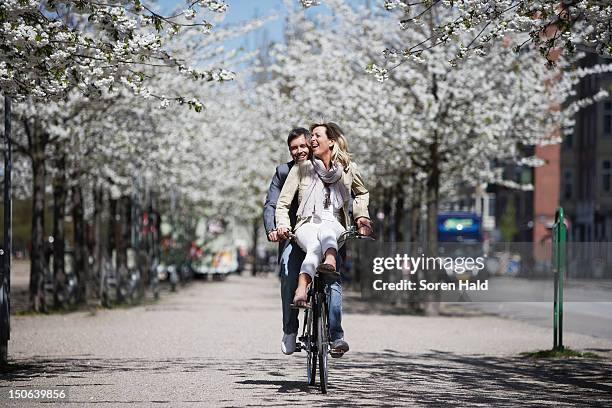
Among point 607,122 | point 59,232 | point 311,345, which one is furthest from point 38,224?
A: point 607,122

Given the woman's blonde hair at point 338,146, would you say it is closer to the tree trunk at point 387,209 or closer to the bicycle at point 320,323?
the bicycle at point 320,323

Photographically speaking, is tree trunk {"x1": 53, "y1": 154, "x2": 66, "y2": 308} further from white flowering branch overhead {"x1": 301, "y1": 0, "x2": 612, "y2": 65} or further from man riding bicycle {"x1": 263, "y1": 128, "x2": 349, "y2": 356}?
man riding bicycle {"x1": 263, "y1": 128, "x2": 349, "y2": 356}

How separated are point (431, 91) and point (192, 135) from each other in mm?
7708

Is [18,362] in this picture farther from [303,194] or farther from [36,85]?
[303,194]

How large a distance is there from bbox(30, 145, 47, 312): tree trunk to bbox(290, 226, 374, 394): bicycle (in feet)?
51.3

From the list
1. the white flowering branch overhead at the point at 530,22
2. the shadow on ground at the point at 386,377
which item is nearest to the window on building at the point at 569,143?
the shadow on ground at the point at 386,377

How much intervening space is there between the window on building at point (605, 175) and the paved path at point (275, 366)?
49586 mm

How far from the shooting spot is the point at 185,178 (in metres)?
42.9

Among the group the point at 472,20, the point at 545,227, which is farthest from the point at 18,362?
the point at 545,227

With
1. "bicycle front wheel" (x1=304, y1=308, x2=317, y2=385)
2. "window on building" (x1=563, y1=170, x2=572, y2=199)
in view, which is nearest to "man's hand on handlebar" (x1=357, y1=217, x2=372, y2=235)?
"bicycle front wheel" (x1=304, y1=308, x2=317, y2=385)

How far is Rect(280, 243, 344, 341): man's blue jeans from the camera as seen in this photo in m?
10.4

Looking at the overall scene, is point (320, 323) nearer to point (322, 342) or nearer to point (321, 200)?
point (322, 342)

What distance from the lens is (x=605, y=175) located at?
71438 mm

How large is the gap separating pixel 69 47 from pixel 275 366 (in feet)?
12.0
